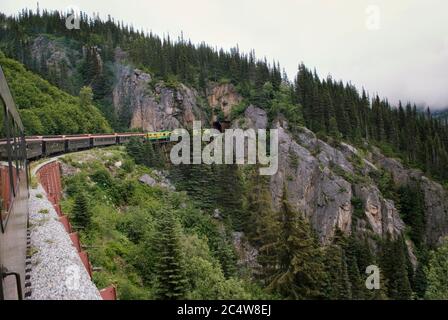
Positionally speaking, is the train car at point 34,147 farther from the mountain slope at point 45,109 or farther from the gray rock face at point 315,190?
the gray rock face at point 315,190

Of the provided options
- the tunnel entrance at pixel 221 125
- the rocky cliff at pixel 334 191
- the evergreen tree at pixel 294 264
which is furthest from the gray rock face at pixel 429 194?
the evergreen tree at pixel 294 264

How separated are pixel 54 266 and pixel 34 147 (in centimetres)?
2338

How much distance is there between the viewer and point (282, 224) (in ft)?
68.8

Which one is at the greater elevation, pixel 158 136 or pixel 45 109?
pixel 45 109

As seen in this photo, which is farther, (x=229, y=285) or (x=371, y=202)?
(x=371, y=202)

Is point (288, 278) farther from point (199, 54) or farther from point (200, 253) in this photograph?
point (199, 54)

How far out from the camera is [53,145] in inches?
1522

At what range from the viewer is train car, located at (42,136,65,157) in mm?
36438

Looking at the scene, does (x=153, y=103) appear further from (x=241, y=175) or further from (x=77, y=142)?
(x=77, y=142)

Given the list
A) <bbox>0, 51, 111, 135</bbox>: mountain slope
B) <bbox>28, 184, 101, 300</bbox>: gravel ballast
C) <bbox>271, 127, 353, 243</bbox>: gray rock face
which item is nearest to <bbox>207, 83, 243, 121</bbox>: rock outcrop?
<bbox>271, 127, 353, 243</bbox>: gray rock face

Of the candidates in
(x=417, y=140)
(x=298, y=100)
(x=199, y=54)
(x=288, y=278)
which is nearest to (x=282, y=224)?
(x=288, y=278)

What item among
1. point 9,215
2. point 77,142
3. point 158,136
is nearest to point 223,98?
point 158,136

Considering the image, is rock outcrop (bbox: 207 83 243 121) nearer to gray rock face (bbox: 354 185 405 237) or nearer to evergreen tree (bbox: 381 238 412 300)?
gray rock face (bbox: 354 185 405 237)

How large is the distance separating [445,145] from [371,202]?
2220 inches
